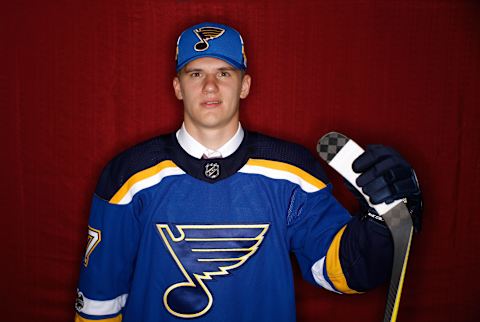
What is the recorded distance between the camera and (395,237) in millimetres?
938

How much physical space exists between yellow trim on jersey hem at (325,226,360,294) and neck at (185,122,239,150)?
351 mm

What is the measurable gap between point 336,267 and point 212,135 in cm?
42

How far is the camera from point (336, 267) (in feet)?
3.49

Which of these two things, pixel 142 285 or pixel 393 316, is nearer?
pixel 393 316

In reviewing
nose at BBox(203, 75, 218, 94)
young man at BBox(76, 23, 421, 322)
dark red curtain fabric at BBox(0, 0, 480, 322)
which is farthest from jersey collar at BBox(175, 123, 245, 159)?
dark red curtain fabric at BBox(0, 0, 480, 322)

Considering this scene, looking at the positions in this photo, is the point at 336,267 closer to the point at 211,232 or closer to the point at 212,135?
the point at 211,232

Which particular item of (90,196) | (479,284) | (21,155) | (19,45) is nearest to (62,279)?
(90,196)

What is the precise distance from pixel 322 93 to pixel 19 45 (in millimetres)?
882

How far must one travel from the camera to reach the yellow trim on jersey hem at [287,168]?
1123 mm

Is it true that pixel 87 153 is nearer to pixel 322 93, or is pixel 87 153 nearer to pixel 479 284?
pixel 322 93

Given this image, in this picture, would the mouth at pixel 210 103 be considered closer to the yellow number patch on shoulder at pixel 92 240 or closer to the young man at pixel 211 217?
the young man at pixel 211 217

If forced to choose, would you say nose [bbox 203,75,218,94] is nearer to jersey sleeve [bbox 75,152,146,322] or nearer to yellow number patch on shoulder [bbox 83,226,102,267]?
jersey sleeve [bbox 75,152,146,322]

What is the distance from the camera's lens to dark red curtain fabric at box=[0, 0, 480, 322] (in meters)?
1.31

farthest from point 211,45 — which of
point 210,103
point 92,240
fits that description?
point 92,240
